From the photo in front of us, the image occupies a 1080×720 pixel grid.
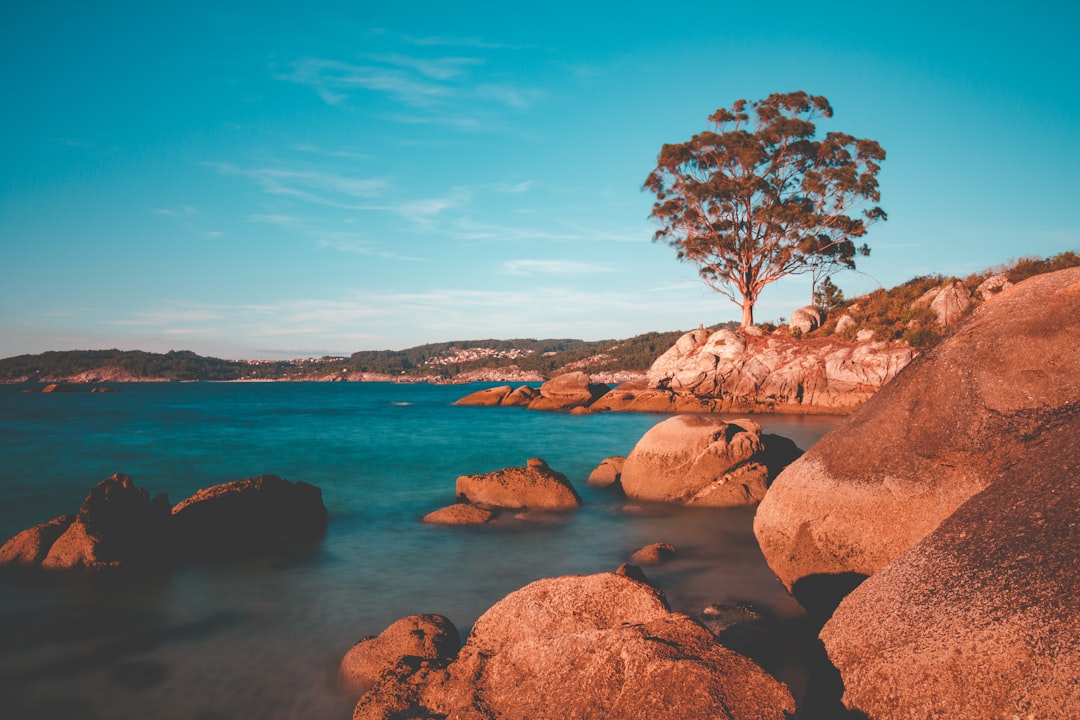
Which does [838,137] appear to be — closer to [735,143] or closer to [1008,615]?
[735,143]

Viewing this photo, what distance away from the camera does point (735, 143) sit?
39.5 m

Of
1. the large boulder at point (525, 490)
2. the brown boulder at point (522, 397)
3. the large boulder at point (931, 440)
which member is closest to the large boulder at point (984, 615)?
the large boulder at point (931, 440)

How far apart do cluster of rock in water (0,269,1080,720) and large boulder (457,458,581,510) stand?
6.77 m

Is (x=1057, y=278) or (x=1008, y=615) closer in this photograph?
(x=1008, y=615)

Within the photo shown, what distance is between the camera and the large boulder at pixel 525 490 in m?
14.1

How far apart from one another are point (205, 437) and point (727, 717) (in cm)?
3592

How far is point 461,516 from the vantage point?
13.2 m

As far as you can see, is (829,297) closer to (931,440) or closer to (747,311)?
(747,311)

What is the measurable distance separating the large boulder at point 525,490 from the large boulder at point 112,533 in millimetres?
6584

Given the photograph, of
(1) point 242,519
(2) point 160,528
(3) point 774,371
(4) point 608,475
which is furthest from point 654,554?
(3) point 774,371

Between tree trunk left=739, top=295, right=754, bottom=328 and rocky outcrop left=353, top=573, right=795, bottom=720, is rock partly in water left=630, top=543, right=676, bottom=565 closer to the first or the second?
rocky outcrop left=353, top=573, right=795, bottom=720

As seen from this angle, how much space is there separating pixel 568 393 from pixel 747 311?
14.7 m

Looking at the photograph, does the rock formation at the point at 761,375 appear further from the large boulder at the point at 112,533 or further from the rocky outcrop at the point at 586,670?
the rocky outcrop at the point at 586,670

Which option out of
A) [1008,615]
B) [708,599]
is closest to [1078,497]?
[1008,615]
